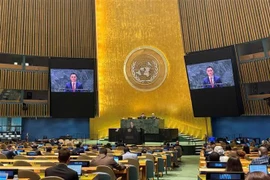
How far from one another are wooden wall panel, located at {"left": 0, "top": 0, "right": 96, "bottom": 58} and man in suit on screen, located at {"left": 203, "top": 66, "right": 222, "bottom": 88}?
9346 mm

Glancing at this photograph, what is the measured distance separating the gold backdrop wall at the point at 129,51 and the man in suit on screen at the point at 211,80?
11.8 feet

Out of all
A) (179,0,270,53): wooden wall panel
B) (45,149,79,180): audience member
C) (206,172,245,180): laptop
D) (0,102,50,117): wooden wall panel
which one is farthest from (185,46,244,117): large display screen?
(45,149,79,180): audience member

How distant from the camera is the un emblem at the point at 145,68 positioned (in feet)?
73.6

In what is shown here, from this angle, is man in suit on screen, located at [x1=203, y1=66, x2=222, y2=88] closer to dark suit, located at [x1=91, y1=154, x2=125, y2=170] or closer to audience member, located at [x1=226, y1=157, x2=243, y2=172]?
dark suit, located at [x1=91, y1=154, x2=125, y2=170]

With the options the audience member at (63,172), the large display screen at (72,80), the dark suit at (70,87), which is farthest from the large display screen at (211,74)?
the audience member at (63,172)

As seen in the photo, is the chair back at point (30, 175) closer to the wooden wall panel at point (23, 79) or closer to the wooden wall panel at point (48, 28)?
the wooden wall panel at point (23, 79)

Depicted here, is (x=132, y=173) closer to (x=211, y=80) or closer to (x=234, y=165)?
(x=234, y=165)

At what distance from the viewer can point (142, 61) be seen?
74.6ft

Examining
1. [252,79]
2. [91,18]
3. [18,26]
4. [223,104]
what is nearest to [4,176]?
[223,104]

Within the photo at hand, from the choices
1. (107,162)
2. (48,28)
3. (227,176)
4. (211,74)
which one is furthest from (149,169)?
(48,28)

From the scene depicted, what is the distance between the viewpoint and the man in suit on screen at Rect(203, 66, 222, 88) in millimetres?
17781

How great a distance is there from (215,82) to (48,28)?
13.2 metres

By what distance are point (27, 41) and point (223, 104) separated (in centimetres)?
1486

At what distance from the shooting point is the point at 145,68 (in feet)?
74.0
